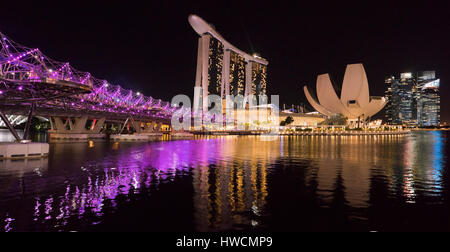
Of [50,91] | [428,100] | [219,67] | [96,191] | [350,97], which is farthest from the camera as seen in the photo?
[428,100]

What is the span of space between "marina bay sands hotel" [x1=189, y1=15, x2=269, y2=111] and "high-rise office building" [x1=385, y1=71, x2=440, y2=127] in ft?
322

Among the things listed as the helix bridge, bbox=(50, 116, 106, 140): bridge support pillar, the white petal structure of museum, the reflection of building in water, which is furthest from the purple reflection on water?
the white petal structure of museum

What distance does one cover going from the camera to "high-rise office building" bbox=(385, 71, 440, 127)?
172500mm

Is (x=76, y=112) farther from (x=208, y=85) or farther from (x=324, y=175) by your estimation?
(x=208, y=85)

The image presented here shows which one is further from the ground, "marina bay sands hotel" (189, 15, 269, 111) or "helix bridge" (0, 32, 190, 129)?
"marina bay sands hotel" (189, 15, 269, 111)

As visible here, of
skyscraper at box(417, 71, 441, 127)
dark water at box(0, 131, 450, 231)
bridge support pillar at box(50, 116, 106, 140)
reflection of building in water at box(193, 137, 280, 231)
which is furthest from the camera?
skyscraper at box(417, 71, 441, 127)

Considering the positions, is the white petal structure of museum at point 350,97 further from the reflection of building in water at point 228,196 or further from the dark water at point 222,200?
the reflection of building in water at point 228,196

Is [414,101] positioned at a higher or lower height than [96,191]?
higher

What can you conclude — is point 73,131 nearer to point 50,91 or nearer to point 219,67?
point 50,91

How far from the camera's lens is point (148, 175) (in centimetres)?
1114

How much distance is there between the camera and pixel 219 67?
339ft

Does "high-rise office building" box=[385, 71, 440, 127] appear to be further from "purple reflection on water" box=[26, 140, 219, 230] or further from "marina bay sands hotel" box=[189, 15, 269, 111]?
"purple reflection on water" box=[26, 140, 219, 230]

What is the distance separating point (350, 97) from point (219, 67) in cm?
4231

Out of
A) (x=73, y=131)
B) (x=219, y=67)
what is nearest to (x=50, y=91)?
(x=73, y=131)
